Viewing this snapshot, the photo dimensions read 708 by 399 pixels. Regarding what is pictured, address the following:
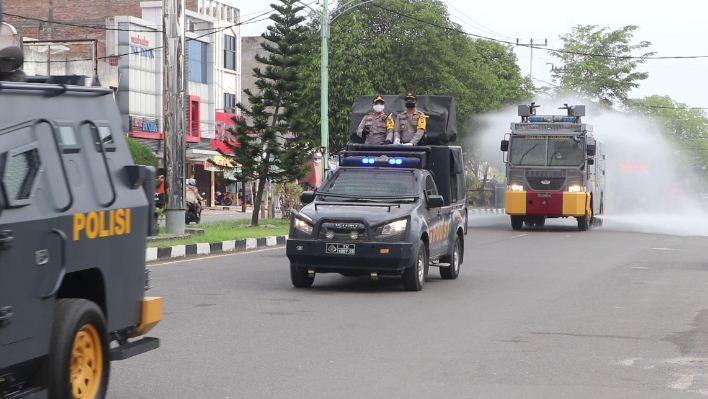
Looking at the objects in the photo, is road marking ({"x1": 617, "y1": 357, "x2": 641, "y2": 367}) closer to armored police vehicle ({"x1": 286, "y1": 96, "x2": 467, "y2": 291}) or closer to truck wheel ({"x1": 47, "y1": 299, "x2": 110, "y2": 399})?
truck wheel ({"x1": 47, "y1": 299, "x2": 110, "y2": 399})

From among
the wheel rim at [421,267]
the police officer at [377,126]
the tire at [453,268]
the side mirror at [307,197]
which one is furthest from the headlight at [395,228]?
the police officer at [377,126]

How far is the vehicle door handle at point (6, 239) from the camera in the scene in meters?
6.04

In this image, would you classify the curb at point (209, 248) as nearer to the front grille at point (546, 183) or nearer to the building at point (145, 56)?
the front grille at point (546, 183)

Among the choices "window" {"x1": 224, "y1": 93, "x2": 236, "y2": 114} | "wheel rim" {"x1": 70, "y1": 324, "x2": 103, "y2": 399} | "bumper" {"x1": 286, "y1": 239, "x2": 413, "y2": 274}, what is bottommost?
"bumper" {"x1": 286, "y1": 239, "x2": 413, "y2": 274}

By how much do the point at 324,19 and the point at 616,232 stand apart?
36.1ft

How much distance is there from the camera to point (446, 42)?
52750mm

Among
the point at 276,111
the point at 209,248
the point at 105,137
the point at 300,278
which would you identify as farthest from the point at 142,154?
the point at 105,137

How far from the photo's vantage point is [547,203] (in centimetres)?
3606

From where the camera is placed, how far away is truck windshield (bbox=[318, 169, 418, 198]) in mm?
16656

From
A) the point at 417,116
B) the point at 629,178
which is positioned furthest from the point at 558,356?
the point at 629,178

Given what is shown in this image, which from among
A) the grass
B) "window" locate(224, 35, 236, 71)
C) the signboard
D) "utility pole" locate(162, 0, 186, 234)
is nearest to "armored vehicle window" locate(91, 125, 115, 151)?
the grass

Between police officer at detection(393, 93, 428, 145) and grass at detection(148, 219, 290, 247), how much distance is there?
21.8 ft

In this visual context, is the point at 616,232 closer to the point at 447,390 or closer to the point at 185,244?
→ the point at 185,244

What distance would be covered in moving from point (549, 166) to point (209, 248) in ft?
47.2
